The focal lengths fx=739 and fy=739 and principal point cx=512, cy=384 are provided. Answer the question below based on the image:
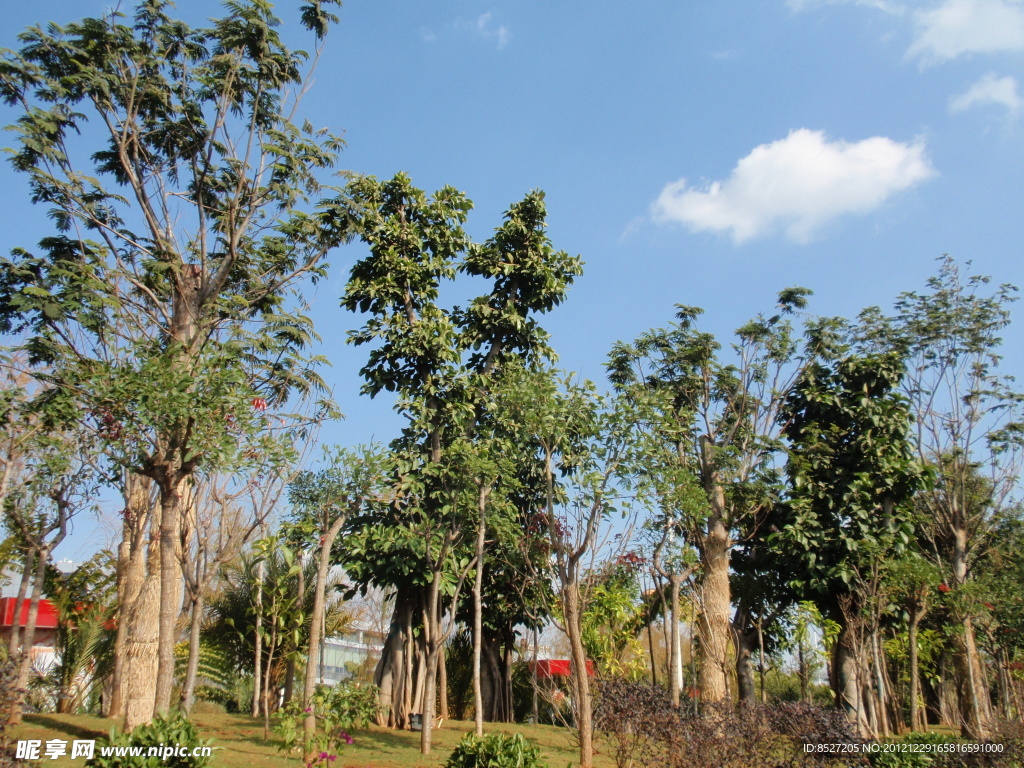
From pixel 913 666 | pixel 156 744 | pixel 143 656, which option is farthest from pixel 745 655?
pixel 156 744

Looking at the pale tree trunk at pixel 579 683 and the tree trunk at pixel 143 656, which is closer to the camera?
the pale tree trunk at pixel 579 683

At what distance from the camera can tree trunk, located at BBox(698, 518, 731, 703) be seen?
48.7 ft

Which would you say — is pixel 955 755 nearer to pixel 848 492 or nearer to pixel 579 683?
pixel 579 683

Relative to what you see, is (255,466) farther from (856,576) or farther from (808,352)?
(808,352)

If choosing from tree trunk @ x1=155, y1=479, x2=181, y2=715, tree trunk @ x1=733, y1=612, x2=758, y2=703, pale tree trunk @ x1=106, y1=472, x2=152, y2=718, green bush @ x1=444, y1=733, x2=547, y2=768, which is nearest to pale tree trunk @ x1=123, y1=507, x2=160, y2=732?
pale tree trunk @ x1=106, y1=472, x2=152, y2=718

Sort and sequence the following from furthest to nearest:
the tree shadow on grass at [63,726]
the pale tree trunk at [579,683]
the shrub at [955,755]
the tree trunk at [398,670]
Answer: the tree trunk at [398,670]
the tree shadow on grass at [63,726]
the shrub at [955,755]
the pale tree trunk at [579,683]

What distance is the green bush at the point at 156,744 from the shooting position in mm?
6611

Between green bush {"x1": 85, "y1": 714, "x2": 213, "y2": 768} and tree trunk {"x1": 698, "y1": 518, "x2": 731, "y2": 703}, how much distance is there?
10.00m

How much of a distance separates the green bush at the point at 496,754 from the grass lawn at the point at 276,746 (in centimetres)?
255

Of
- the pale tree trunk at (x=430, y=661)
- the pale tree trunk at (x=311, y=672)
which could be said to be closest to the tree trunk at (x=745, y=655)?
the pale tree trunk at (x=430, y=661)

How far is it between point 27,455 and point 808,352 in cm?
1683

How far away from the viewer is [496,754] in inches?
281

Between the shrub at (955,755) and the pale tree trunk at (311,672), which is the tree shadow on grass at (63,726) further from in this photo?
the shrub at (955,755)

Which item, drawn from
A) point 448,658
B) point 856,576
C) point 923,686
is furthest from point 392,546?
point 923,686
